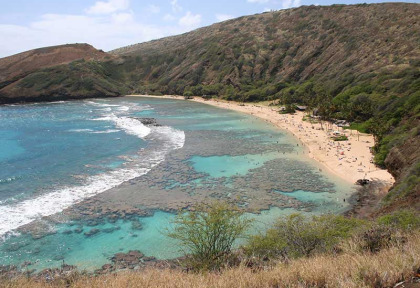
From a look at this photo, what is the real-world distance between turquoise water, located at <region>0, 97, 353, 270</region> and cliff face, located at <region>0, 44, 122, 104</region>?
59637 millimetres

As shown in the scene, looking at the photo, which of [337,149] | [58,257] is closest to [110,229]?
[58,257]

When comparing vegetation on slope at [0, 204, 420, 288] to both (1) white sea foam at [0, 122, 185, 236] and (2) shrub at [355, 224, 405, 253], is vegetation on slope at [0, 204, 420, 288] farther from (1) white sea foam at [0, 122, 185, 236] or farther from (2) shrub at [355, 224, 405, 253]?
(1) white sea foam at [0, 122, 185, 236]

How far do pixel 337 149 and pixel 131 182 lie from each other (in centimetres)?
2865

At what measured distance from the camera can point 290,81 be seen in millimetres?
107188

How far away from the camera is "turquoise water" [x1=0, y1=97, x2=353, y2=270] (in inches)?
956

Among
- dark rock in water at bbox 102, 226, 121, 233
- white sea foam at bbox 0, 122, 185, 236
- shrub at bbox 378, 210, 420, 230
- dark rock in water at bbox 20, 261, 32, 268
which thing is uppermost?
shrub at bbox 378, 210, 420, 230

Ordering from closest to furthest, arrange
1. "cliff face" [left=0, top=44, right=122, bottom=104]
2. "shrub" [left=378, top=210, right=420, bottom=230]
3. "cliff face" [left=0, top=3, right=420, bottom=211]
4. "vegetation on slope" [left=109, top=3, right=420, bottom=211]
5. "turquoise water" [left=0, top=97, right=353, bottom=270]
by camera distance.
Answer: "shrub" [left=378, top=210, right=420, bottom=230]
"turquoise water" [left=0, top=97, right=353, bottom=270]
"vegetation on slope" [left=109, top=3, right=420, bottom=211]
"cliff face" [left=0, top=3, right=420, bottom=211]
"cliff face" [left=0, top=44, right=122, bottom=104]

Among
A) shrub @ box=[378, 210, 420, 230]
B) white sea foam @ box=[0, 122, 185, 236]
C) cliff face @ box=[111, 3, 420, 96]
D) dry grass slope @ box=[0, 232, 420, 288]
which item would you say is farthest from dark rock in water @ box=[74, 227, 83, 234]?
cliff face @ box=[111, 3, 420, 96]

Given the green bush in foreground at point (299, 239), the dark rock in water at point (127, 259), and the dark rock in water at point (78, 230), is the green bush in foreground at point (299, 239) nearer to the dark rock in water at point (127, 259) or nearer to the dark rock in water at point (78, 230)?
the dark rock in water at point (127, 259)

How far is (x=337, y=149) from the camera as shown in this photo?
47.1 m

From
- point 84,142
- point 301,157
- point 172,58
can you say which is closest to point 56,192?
point 84,142

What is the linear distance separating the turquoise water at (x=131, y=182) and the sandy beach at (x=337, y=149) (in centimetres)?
224

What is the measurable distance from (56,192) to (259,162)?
23.7 meters

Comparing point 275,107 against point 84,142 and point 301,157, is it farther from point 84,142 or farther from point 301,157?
point 84,142
